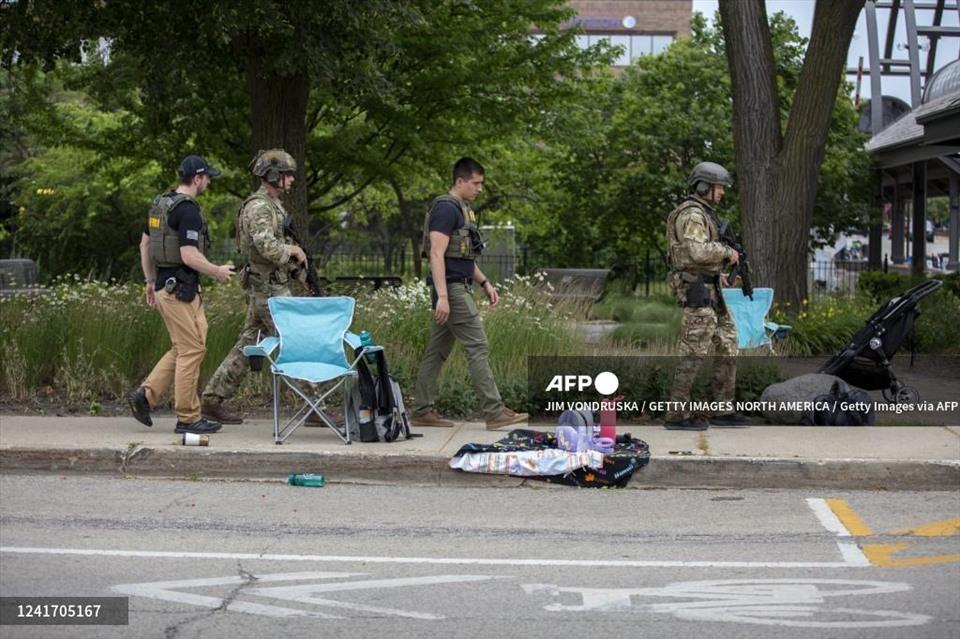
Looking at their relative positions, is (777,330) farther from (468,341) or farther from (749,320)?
(468,341)

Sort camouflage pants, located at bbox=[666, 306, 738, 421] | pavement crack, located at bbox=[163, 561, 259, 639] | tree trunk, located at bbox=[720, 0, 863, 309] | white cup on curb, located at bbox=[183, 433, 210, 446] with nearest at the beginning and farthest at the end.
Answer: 1. pavement crack, located at bbox=[163, 561, 259, 639]
2. white cup on curb, located at bbox=[183, 433, 210, 446]
3. camouflage pants, located at bbox=[666, 306, 738, 421]
4. tree trunk, located at bbox=[720, 0, 863, 309]

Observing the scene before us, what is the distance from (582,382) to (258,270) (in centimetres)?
291

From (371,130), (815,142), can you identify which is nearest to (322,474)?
(815,142)

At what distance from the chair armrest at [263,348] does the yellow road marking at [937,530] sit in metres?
4.47

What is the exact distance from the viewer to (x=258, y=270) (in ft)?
31.1

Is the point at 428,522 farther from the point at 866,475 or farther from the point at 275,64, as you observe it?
the point at 275,64

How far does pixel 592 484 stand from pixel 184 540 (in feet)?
9.34

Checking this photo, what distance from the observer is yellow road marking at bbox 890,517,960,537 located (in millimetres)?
7008

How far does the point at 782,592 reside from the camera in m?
5.83

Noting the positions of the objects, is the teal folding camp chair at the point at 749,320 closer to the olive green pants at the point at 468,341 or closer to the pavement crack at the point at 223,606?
the olive green pants at the point at 468,341

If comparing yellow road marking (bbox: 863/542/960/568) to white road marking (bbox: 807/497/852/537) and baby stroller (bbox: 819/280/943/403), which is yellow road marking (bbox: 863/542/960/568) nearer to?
white road marking (bbox: 807/497/852/537)

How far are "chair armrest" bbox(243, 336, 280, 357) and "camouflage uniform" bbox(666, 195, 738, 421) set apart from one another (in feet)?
9.81

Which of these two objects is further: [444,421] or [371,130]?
[371,130]

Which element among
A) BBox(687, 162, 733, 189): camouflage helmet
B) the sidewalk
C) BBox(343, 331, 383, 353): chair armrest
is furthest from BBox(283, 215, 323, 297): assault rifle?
BBox(687, 162, 733, 189): camouflage helmet
